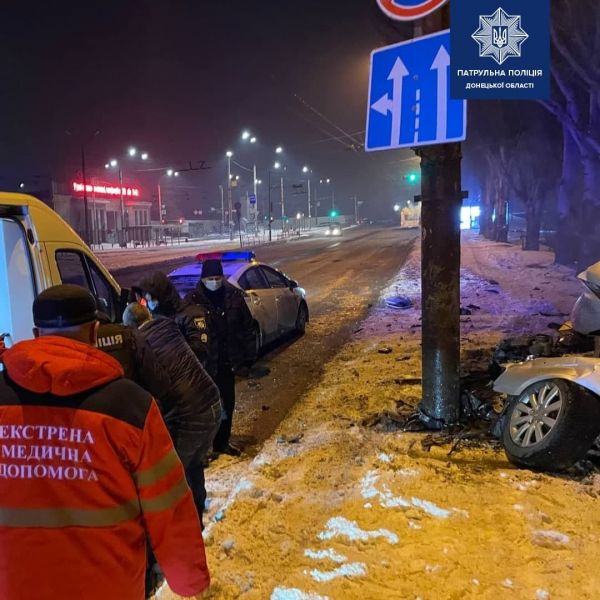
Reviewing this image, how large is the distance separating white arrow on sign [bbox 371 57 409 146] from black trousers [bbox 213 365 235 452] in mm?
2557

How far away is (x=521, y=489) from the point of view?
156 inches

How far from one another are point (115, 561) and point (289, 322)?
27.9ft

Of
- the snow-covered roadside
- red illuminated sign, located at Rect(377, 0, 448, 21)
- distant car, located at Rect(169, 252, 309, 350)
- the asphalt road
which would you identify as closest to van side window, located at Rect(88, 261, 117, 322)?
the asphalt road

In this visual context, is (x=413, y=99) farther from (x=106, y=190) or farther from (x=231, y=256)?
(x=106, y=190)

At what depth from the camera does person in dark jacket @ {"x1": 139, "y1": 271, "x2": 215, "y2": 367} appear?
4332mm

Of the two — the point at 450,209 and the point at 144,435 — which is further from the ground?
the point at 450,209

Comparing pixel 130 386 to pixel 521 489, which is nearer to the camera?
pixel 130 386

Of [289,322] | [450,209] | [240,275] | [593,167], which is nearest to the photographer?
[450,209]

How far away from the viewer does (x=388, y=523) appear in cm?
363

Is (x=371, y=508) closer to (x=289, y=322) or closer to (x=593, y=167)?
(x=289, y=322)

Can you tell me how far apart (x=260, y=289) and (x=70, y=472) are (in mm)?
7635

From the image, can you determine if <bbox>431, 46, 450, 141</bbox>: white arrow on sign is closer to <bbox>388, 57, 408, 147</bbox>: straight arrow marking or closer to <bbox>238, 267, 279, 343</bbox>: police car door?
<bbox>388, 57, 408, 147</bbox>: straight arrow marking

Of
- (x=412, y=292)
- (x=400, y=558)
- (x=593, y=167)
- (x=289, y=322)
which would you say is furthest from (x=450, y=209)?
(x=593, y=167)

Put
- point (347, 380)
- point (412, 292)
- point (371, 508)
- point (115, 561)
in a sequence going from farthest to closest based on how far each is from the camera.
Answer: point (412, 292)
point (347, 380)
point (371, 508)
point (115, 561)
